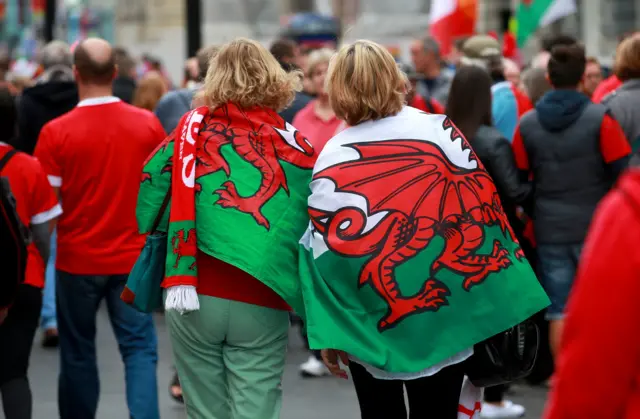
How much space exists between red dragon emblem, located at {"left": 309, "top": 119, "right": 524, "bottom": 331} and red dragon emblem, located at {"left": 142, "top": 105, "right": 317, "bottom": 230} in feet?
1.13

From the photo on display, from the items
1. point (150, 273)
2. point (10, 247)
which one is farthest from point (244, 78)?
point (10, 247)

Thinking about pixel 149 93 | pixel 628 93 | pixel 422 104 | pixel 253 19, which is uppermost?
pixel 628 93

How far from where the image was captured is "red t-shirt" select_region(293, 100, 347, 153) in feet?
27.0

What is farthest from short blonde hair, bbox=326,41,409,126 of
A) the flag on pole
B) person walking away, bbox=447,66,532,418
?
the flag on pole

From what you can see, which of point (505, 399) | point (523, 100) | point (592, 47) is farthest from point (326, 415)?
point (592, 47)

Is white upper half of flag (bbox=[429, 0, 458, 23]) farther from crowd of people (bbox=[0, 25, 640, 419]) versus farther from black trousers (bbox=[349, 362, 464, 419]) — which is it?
black trousers (bbox=[349, 362, 464, 419])

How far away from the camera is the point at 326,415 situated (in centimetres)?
727

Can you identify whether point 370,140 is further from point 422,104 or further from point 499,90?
point 499,90

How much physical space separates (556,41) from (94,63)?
12.3ft

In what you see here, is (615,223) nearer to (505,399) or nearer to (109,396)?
(505,399)

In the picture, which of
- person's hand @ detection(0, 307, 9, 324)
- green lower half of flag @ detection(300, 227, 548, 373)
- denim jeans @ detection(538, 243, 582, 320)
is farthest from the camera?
denim jeans @ detection(538, 243, 582, 320)

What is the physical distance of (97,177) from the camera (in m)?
6.12

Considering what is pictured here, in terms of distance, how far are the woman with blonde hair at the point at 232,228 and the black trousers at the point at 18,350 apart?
1.14 meters

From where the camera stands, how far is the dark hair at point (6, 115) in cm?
578
